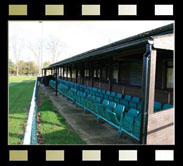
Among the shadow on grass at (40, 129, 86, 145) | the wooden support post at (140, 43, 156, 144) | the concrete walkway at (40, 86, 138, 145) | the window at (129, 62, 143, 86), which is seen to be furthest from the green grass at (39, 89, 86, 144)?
the window at (129, 62, 143, 86)

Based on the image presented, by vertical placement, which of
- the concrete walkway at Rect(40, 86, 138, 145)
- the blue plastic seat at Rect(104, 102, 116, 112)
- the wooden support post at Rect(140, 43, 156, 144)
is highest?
the wooden support post at Rect(140, 43, 156, 144)

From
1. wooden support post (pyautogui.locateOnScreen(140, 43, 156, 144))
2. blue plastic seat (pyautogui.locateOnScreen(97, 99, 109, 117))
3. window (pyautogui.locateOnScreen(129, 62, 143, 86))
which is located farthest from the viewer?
window (pyautogui.locateOnScreen(129, 62, 143, 86))

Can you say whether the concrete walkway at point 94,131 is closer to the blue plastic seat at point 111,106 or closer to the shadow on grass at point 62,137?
the shadow on grass at point 62,137

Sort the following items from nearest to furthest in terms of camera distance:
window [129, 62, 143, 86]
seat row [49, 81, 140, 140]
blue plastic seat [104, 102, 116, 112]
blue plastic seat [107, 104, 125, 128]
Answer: seat row [49, 81, 140, 140] → blue plastic seat [107, 104, 125, 128] → blue plastic seat [104, 102, 116, 112] → window [129, 62, 143, 86]

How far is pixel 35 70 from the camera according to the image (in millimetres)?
62312

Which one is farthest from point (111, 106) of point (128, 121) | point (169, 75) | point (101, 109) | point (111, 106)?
point (169, 75)

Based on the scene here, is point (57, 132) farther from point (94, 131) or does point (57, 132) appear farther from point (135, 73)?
point (135, 73)

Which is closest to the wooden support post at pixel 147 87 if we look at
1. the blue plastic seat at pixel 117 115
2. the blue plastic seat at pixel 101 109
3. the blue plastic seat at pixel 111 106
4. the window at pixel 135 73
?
the blue plastic seat at pixel 117 115

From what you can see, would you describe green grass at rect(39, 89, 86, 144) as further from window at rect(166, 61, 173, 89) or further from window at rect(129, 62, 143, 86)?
window at rect(129, 62, 143, 86)

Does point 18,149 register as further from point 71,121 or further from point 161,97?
point 161,97
